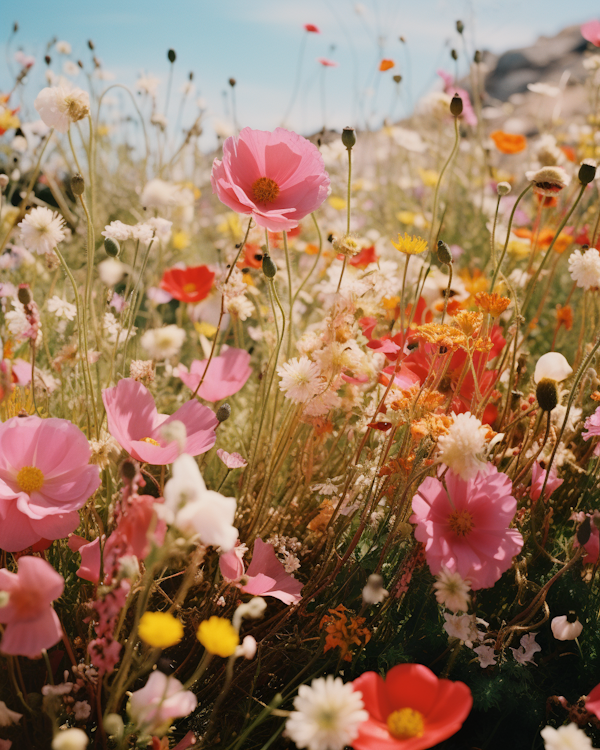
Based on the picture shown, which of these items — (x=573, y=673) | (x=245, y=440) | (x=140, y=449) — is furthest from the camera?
(x=245, y=440)

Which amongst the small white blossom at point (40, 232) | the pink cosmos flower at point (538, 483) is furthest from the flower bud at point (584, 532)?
the small white blossom at point (40, 232)

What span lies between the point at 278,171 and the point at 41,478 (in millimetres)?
463

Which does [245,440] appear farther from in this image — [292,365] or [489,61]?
[489,61]

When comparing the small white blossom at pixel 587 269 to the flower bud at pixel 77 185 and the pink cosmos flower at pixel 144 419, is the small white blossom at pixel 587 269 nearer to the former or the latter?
the pink cosmos flower at pixel 144 419

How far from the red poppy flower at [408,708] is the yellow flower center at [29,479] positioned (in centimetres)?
37

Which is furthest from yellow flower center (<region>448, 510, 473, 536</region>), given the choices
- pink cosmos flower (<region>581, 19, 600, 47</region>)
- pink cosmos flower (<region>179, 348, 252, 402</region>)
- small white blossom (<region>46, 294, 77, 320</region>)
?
pink cosmos flower (<region>581, 19, 600, 47</region>)

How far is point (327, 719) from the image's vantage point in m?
0.45

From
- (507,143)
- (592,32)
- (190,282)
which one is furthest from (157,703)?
(507,143)

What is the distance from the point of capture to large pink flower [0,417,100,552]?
0.61m

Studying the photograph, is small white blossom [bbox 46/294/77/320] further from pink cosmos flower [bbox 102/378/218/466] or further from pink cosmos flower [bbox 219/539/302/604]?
pink cosmos flower [bbox 219/539/302/604]

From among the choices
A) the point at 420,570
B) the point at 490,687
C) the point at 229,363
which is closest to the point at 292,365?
the point at 229,363

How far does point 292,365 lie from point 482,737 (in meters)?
0.47

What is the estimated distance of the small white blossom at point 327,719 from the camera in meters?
0.45

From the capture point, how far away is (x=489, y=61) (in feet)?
31.6
